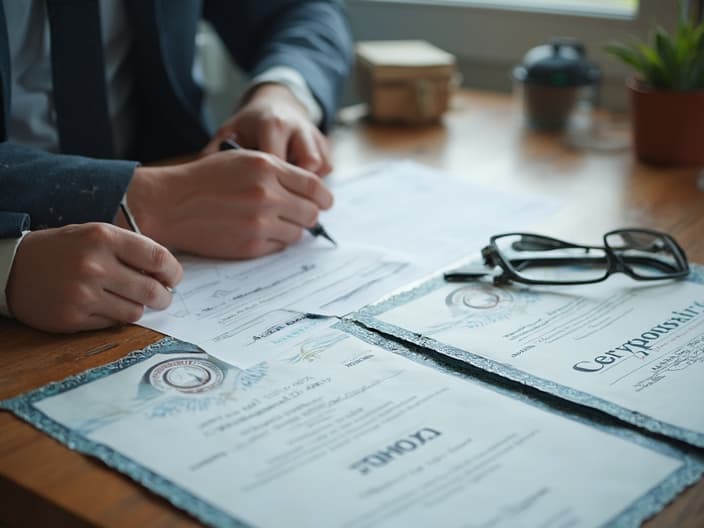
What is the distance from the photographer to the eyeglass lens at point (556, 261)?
92 centimetres

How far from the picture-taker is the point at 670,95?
1.25 m

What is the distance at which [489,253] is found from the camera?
930 millimetres

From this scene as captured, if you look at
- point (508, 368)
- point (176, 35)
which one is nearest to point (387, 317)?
point (508, 368)

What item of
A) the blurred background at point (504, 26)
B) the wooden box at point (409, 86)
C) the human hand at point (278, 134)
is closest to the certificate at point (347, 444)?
the human hand at point (278, 134)

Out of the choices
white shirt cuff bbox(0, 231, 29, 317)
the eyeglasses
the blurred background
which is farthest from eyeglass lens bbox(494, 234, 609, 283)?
the blurred background

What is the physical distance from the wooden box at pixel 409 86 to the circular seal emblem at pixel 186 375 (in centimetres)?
83

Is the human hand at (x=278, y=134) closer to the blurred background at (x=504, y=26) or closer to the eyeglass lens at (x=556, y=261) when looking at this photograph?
the eyeglass lens at (x=556, y=261)

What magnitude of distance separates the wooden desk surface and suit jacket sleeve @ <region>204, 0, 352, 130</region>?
0.33ft

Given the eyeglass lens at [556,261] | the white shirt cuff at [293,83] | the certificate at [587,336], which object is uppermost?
the white shirt cuff at [293,83]

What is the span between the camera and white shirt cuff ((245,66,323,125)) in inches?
49.9

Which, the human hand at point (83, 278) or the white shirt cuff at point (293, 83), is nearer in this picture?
the human hand at point (83, 278)

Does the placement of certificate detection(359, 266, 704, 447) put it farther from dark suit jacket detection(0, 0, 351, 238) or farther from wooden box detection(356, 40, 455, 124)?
wooden box detection(356, 40, 455, 124)

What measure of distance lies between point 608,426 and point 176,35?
901 mm

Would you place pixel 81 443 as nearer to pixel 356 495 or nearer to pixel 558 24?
pixel 356 495
